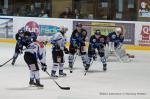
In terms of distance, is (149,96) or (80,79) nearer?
(149,96)

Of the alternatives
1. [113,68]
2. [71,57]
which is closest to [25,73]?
[71,57]

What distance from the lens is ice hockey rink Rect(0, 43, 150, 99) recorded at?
1039 cm

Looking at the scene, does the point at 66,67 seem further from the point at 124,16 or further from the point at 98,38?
the point at 124,16

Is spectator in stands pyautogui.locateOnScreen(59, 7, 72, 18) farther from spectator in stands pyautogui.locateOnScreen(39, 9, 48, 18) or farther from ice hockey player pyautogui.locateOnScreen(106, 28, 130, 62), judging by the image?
ice hockey player pyautogui.locateOnScreen(106, 28, 130, 62)

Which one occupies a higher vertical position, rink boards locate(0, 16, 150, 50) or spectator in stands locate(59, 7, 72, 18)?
spectator in stands locate(59, 7, 72, 18)

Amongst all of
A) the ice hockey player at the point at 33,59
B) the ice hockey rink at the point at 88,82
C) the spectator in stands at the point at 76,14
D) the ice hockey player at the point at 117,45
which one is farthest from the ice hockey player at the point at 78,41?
the spectator in stands at the point at 76,14

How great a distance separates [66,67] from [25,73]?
1.59 m

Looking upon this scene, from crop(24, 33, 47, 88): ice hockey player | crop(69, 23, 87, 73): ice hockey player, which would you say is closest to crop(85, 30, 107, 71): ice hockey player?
crop(69, 23, 87, 73): ice hockey player

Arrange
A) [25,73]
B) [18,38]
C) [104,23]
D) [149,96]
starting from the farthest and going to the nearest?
[104,23] → [18,38] → [25,73] → [149,96]

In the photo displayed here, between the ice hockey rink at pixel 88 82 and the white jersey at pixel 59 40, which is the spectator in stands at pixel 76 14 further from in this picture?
the white jersey at pixel 59 40

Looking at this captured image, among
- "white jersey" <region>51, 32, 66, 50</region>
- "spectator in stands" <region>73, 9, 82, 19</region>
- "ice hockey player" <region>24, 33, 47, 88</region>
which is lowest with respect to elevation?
"ice hockey player" <region>24, 33, 47, 88</region>

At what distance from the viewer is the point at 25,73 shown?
13555 millimetres

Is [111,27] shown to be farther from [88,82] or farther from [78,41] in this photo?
[88,82]

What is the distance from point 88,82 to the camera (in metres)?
12.2
